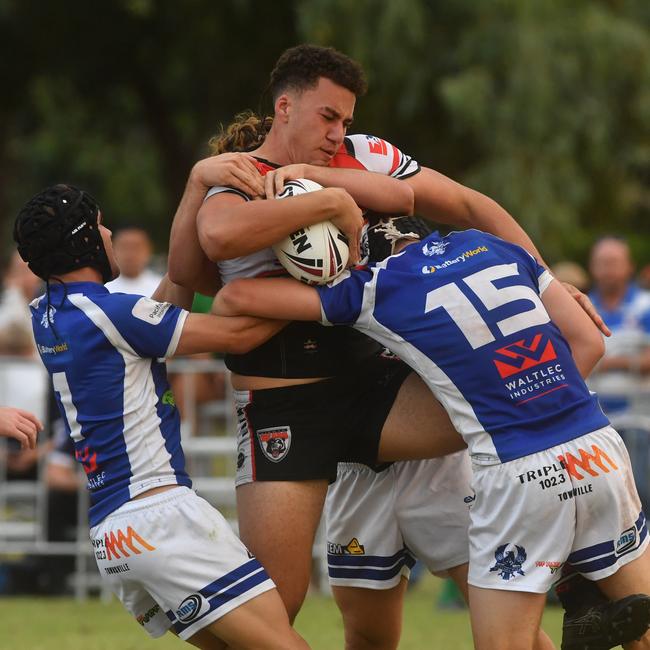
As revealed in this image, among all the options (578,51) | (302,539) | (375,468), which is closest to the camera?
(302,539)

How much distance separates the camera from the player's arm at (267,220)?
4.31 meters

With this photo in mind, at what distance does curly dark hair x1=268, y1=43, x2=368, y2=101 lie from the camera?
4.64 m

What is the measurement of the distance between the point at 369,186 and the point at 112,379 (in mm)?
1102

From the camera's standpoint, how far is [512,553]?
4.25 m

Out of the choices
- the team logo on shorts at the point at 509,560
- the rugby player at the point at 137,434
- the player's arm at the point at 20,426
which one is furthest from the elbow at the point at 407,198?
the player's arm at the point at 20,426

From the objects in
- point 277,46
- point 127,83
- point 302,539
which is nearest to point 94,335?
point 302,539

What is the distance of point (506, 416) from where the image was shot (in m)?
4.27

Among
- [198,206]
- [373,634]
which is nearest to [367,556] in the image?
[373,634]

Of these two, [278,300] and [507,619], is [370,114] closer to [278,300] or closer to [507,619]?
[278,300]

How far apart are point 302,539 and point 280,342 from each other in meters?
0.69

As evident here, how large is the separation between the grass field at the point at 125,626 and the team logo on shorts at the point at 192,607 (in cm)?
283

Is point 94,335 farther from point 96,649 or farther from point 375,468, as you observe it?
point 96,649

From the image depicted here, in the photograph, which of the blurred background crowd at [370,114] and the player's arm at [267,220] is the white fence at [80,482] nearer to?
the blurred background crowd at [370,114]

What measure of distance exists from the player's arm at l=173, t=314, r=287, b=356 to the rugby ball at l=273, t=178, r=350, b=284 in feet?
0.74
